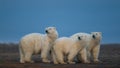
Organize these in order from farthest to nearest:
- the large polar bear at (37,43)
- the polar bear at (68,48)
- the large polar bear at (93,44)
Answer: the large polar bear at (93,44)
the large polar bear at (37,43)
the polar bear at (68,48)

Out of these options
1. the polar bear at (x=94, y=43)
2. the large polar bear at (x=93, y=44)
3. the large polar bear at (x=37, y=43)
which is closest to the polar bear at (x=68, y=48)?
the large polar bear at (x=37, y=43)

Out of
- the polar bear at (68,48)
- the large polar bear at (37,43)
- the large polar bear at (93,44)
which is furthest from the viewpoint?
the large polar bear at (93,44)

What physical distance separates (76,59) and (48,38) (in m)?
2.29

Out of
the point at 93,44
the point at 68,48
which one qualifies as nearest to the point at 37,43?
the point at 68,48

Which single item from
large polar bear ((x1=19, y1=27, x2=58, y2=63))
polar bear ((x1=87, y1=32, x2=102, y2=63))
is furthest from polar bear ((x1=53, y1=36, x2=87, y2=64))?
polar bear ((x1=87, y1=32, x2=102, y2=63))

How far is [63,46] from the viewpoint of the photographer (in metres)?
33.8

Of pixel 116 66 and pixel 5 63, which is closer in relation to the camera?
pixel 116 66

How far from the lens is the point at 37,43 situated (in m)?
35.2

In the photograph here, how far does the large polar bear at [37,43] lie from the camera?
34750 mm

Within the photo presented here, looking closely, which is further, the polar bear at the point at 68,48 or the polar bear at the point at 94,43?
the polar bear at the point at 94,43

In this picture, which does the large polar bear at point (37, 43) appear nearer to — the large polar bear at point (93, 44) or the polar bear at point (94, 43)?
the large polar bear at point (93, 44)

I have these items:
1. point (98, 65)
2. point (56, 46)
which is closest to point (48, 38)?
point (56, 46)

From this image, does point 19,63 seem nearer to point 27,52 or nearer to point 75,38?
point 27,52

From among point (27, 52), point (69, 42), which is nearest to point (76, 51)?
point (69, 42)
